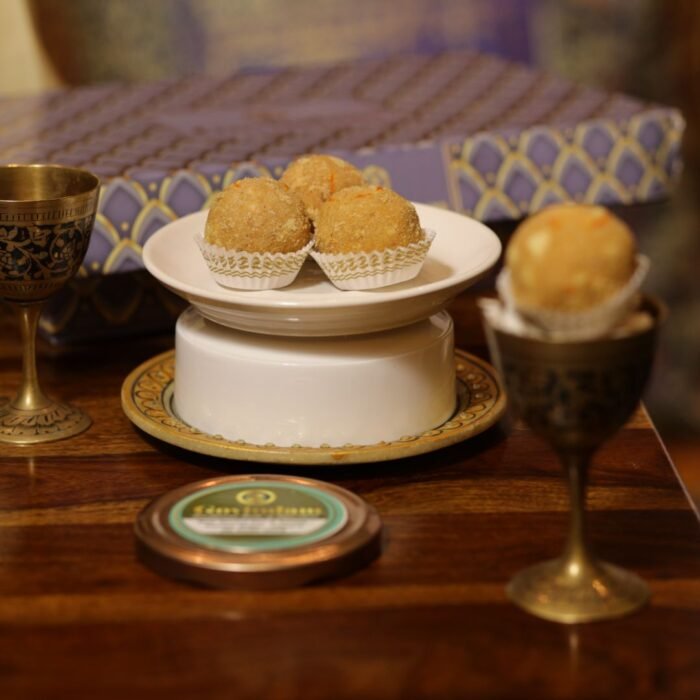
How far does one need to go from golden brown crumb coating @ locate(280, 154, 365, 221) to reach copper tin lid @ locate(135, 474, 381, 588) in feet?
0.79

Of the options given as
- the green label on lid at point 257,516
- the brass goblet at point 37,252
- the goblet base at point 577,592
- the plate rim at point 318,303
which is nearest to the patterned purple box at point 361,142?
the brass goblet at point 37,252

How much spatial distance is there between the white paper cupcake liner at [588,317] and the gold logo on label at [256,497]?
207 mm

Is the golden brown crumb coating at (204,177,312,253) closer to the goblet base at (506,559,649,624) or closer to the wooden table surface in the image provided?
the wooden table surface

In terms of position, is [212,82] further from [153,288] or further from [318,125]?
[153,288]

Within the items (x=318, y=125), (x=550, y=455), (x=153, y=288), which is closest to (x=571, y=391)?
(x=550, y=455)

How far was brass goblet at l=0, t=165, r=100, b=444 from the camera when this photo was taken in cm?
79

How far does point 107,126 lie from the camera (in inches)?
48.5

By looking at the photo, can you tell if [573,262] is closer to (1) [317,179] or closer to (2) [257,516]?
(2) [257,516]

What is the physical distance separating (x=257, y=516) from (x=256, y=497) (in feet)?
0.08

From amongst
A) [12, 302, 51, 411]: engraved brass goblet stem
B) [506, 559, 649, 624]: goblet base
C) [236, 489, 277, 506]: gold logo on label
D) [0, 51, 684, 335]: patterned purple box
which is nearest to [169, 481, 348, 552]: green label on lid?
[236, 489, 277, 506]: gold logo on label

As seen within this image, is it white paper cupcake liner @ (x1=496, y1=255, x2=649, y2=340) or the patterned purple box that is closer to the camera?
white paper cupcake liner @ (x1=496, y1=255, x2=649, y2=340)

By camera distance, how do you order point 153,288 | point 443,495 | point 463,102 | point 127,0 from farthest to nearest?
1. point 127,0
2. point 463,102
3. point 153,288
4. point 443,495

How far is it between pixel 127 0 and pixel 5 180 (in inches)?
52.8

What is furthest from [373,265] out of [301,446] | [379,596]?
[379,596]
